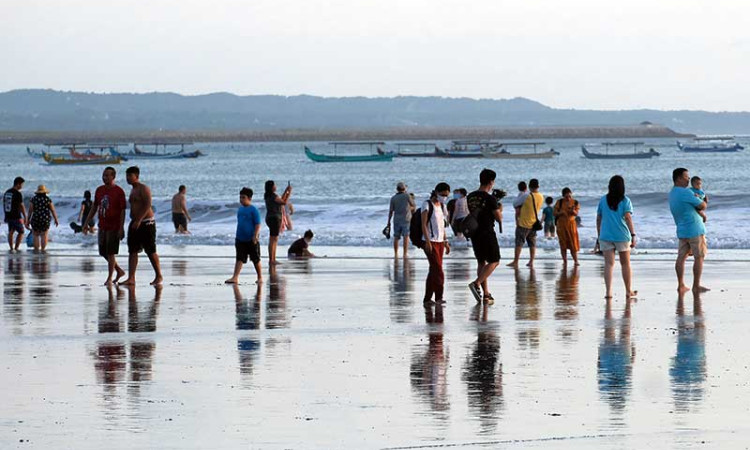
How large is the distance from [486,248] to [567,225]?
688 centimetres

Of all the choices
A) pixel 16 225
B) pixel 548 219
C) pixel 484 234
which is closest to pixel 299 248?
pixel 16 225

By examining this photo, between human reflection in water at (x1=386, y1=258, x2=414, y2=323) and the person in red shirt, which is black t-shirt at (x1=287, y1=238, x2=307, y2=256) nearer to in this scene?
human reflection in water at (x1=386, y1=258, x2=414, y2=323)

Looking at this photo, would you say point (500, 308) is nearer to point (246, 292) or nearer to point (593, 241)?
point (246, 292)

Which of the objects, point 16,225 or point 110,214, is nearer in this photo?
point 110,214

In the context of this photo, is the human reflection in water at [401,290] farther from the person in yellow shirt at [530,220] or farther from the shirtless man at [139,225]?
the shirtless man at [139,225]

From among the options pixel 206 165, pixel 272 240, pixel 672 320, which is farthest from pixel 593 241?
pixel 206 165

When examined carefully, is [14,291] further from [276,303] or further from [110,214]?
[276,303]

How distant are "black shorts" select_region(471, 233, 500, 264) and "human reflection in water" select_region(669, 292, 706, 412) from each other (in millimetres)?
2269

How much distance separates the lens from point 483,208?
54.7ft

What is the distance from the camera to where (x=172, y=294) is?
18.0 metres

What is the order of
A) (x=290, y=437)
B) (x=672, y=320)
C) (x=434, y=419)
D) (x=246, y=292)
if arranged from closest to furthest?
(x=290, y=437) < (x=434, y=419) < (x=672, y=320) < (x=246, y=292)

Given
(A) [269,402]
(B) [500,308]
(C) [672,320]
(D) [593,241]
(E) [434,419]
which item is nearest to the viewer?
(E) [434,419]

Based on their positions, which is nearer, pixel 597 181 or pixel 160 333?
pixel 160 333

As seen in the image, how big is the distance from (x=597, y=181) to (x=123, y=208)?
3195 inches
